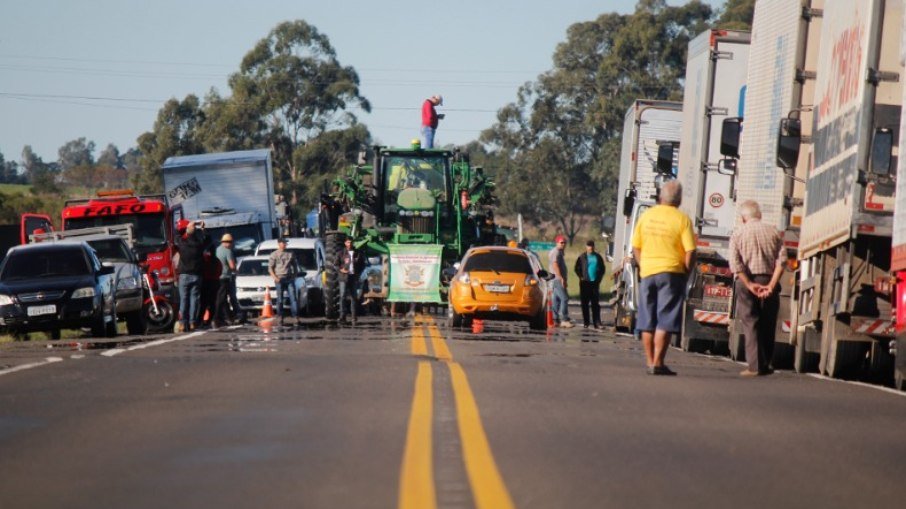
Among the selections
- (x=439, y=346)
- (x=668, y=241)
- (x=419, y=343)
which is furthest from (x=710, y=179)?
(x=668, y=241)

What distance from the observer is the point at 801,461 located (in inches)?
365

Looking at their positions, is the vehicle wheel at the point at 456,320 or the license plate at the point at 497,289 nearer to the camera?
the license plate at the point at 497,289

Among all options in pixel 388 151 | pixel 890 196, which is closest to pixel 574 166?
pixel 388 151

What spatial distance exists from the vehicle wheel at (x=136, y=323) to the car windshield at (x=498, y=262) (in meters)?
5.53

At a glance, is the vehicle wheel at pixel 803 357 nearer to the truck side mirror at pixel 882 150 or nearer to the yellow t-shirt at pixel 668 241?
the yellow t-shirt at pixel 668 241

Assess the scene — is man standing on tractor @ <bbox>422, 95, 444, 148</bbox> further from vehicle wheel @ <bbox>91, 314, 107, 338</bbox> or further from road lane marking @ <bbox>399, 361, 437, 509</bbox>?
road lane marking @ <bbox>399, 361, 437, 509</bbox>

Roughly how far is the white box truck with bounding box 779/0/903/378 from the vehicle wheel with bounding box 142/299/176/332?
13907 mm

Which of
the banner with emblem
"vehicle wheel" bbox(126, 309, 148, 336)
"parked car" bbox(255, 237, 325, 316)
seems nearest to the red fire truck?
"parked car" bbox(255, 237, 325, 316)

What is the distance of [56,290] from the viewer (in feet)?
80.5

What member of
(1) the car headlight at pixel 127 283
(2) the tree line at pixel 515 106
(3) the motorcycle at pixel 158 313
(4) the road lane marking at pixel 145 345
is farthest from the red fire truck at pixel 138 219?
(2) the tree line at pixel 515 106

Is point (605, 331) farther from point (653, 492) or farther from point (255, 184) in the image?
point (653, 492)

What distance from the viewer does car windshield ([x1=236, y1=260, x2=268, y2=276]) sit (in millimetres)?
37156

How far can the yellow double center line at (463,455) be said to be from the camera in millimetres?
7629

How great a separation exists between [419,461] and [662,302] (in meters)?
7.14
